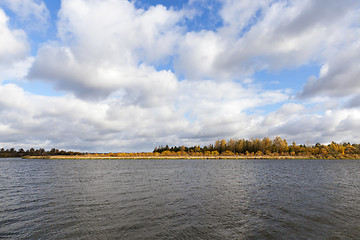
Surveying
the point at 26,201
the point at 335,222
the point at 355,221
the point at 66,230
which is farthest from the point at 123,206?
the point at 355,221

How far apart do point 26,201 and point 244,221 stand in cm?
3269

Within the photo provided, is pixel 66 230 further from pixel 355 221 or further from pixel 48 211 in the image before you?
pixel 355 221

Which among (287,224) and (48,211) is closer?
(287,224)

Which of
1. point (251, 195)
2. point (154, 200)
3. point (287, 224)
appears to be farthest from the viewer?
point (251, 195)

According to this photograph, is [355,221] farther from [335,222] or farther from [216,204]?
[216,204]

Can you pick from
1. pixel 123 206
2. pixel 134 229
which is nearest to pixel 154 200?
pixel 123 206

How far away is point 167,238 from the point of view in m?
17.5

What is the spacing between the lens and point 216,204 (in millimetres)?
29766

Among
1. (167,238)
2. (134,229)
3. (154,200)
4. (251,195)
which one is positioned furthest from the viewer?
(251,195)

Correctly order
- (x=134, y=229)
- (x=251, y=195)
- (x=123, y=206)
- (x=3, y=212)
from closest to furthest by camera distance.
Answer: (x=134, y=229) < (x=3, y=212) < (x=123, y=206) < (x=251, y=195)

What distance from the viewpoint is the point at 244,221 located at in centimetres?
2239

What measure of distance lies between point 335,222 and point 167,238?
1849cm

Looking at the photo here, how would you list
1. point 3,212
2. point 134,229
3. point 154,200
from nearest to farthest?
1. point 134,229
2. point 3,212
3. point 154,200

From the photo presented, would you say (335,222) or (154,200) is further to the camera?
(154,200)
